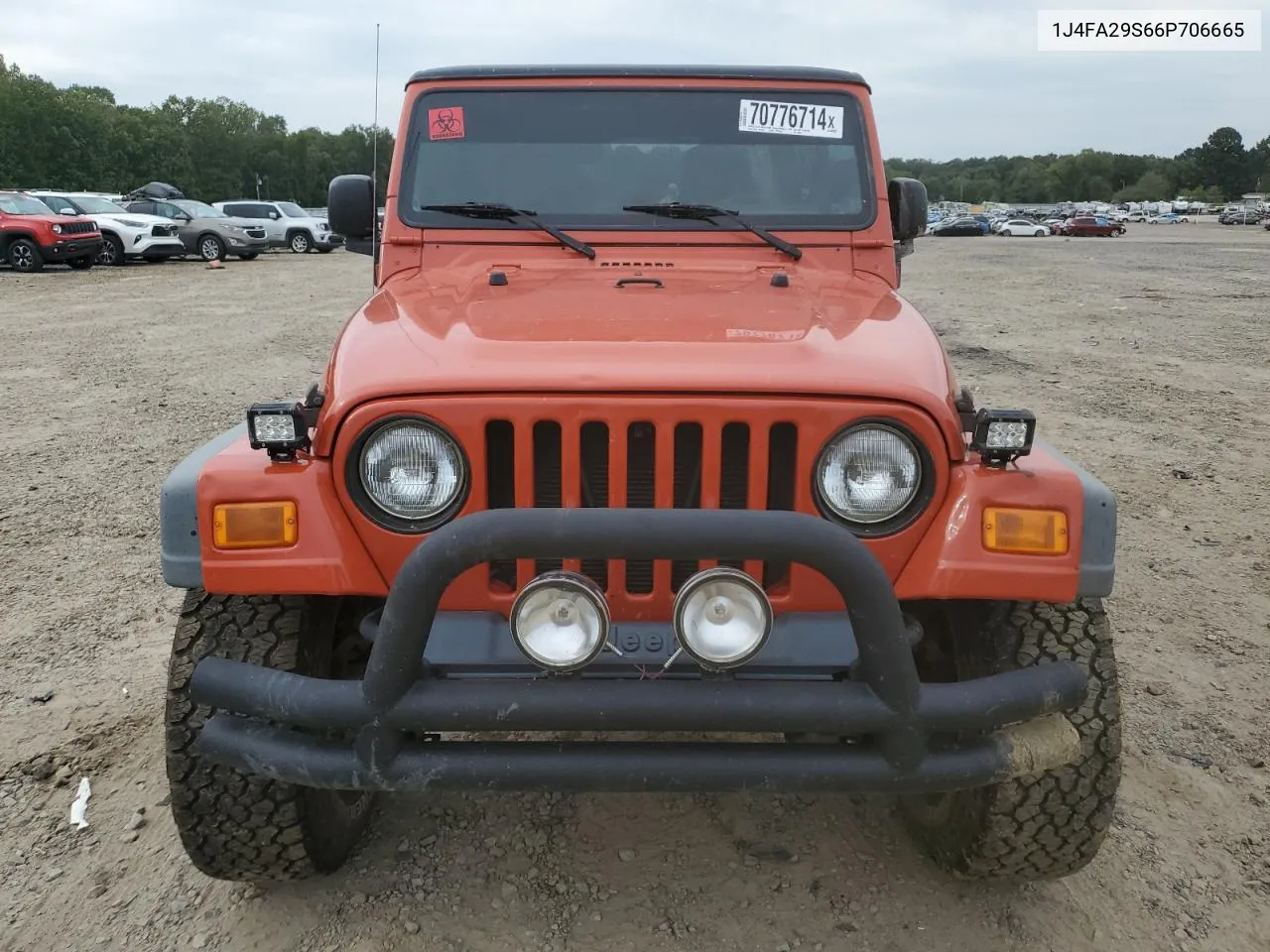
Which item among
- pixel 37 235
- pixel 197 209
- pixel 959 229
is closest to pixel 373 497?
pixel 37 235

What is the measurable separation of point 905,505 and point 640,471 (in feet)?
1.82

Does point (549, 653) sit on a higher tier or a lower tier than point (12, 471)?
higher

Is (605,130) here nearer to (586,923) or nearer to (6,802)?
(586,923)

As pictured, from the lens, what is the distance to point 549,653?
6.28ft

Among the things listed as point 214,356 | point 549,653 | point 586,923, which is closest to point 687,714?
point 549,653

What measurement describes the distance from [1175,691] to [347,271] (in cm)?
2067

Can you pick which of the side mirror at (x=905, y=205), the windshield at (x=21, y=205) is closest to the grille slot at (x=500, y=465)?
the side mirror at (x=905, y=205)

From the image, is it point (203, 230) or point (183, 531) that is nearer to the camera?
point (183, 531)

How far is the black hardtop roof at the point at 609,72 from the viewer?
3.38 metres

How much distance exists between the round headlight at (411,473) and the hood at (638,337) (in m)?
0.09

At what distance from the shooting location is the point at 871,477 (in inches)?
84.5

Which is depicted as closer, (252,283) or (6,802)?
(6,802)

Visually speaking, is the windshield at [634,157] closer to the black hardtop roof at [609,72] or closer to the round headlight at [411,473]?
the black hardtop roof at [609,72]

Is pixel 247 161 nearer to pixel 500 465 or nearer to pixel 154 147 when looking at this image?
pixel 154 147
